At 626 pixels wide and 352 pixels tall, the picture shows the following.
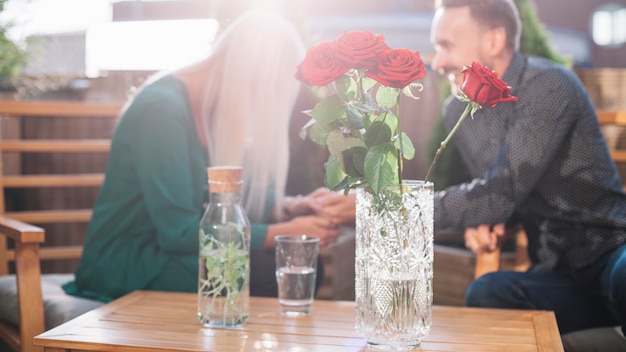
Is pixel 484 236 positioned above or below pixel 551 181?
below

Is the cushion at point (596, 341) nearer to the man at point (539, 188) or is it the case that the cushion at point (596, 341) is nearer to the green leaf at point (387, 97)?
the man at point (539, 188)

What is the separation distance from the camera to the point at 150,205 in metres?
2.14

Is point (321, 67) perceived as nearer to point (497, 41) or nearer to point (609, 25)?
point (497, 41)

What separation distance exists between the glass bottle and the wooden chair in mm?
578

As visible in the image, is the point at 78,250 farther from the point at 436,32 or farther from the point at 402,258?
the point at 402,258

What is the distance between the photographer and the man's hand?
2389 millimetres

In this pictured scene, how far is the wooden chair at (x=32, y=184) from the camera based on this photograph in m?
2.05

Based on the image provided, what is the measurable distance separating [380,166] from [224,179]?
40 cm

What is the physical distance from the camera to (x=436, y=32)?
259 cm

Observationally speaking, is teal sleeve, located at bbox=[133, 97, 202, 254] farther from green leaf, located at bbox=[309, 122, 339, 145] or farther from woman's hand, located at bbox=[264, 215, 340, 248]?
green leaf, located at bbox=[309, 122, 339, 145]

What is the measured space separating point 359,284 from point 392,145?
289 millimetres

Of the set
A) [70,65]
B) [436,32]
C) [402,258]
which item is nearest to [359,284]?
[402,258]

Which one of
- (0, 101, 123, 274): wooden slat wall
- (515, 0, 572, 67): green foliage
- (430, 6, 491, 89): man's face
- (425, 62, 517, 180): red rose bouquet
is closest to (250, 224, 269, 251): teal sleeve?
(430, 6, 491, 89): man's face

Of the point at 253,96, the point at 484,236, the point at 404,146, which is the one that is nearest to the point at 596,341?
the point at 484,236
